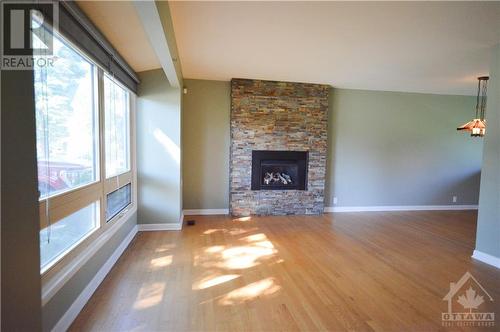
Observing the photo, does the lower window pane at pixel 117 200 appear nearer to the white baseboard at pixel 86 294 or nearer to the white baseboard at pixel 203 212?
the white baseboard at pixel 86 294

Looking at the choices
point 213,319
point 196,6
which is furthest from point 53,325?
point 196,6

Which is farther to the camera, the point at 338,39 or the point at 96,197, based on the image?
the point at 338,39

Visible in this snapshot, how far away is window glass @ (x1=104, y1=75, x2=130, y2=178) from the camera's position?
9.75 ft

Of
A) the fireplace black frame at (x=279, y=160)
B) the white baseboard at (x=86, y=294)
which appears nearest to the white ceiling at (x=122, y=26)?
the white baseboard at (x=86, y=294)

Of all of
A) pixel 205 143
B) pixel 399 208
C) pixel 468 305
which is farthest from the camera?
pixel 399 208

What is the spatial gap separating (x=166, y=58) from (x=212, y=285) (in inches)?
87.6

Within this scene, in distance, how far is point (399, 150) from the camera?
5711 mm

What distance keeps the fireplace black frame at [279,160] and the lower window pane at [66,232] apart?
2949 millimetres

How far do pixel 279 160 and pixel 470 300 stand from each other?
11.1 ft

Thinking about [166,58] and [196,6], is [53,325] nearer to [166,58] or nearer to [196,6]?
[166,58]

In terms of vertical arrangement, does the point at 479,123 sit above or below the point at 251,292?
above

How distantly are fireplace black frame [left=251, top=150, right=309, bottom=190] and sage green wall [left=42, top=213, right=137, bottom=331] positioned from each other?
268cm

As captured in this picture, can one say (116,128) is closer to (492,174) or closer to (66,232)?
(66,232)

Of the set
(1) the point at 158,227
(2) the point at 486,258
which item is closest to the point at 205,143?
(1) the point at 158,227
